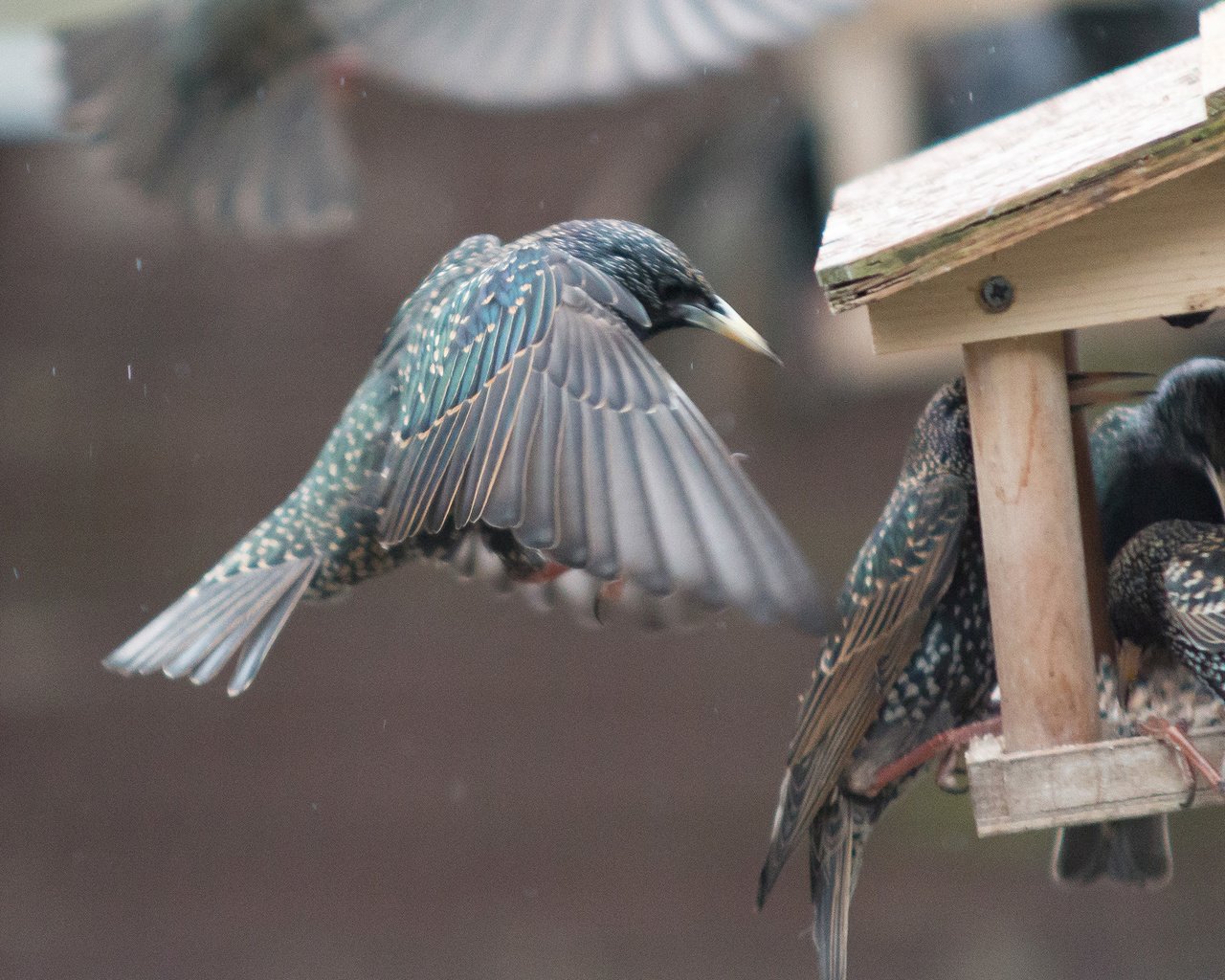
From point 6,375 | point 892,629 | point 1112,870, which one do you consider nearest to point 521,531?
point 892,629

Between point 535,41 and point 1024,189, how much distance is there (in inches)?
75.8

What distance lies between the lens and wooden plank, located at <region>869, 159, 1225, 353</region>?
168 cm

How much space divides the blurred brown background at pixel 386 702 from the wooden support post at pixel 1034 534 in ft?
8.08

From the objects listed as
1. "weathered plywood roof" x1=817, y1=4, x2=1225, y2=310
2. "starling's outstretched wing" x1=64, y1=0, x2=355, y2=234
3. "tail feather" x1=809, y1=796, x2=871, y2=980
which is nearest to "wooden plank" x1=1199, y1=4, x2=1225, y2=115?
"weathered plywood roof" x1=817, y1=4, x2=1225, y2=310

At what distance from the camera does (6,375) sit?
14.2ft

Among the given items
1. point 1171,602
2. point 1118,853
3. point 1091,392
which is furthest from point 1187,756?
point 1118,853

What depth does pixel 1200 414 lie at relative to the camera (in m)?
2.16

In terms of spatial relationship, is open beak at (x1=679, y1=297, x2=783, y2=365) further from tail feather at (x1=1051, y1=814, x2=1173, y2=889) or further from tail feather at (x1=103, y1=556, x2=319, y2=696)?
tail feather at (x1=1051, y1=814, x2=1173, y2=889)

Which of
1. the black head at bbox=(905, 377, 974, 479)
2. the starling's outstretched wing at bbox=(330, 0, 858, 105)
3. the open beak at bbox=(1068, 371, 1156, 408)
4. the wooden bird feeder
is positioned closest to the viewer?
the wooden bird feeder

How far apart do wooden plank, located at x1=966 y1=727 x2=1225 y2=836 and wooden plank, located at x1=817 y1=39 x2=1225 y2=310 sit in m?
0.55

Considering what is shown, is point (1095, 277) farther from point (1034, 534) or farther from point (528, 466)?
point (528, 466)

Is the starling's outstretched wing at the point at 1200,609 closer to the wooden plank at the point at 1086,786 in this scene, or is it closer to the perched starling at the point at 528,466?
the wooden plank at the point at 1086,786

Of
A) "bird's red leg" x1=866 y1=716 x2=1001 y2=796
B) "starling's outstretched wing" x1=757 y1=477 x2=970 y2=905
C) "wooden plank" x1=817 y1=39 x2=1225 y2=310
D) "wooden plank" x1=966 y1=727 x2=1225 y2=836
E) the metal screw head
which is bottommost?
"wooden plank" x1=966 y1=727 x2=1225 y2=836

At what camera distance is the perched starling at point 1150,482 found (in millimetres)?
2168
